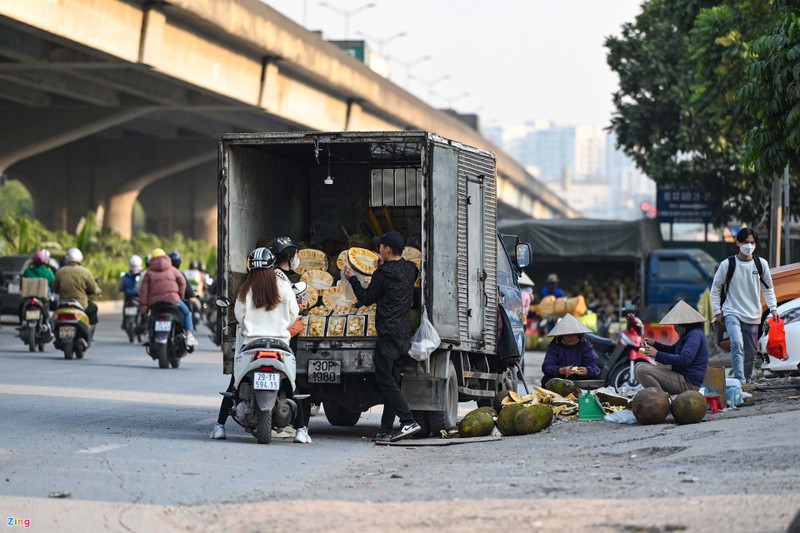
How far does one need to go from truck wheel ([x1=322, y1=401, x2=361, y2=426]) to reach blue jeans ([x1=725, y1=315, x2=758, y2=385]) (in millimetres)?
4062

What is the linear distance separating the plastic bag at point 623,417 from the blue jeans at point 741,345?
261cm

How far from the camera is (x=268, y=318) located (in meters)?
12.0

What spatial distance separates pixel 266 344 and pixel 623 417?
3418 mm

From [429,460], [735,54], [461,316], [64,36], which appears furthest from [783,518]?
[64,36]

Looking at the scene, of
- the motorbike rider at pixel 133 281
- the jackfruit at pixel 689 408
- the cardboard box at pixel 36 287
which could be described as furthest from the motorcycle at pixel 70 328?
the jackfruit at pixel 689 408

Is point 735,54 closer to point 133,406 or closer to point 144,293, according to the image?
point 144,293

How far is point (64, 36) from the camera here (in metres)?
26.8

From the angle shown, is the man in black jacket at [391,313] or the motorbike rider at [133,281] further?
the motorbike rider at [133,281]

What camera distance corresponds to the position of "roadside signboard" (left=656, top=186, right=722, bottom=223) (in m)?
43.2

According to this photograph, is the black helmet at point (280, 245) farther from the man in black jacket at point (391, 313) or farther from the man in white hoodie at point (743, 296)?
the man in white hoodie at point (743, 296)

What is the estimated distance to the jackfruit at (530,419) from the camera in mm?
13047

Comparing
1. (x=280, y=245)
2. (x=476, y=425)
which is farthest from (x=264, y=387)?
(x=476, y=425)

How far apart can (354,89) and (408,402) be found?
3125 centimetres

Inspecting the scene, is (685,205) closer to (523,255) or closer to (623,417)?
(523,255)
